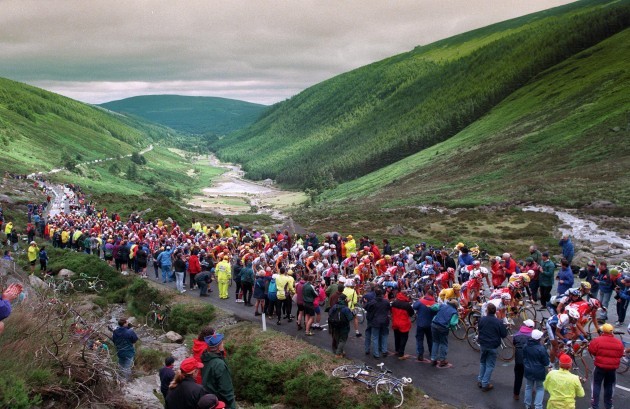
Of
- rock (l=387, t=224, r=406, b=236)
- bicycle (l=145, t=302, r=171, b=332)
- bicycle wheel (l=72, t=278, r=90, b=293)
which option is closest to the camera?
bicycle (l=145, t=302, r=171, b=332)

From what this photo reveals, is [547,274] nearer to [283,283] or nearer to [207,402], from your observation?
[283,283]

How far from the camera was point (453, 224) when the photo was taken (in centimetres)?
4844

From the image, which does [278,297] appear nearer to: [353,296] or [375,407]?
[353,296]

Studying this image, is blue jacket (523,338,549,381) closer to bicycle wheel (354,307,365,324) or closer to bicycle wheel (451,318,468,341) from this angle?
bicycle wheel (451,318,468,341)

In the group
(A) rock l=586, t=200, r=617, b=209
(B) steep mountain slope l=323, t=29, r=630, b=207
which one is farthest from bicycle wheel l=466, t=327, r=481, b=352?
(B) steep mountain slope l=323, t=29, r=630, b=207

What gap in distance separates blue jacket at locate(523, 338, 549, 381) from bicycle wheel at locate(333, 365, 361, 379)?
162 inches

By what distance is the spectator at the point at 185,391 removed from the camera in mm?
8008

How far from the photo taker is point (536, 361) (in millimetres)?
11320

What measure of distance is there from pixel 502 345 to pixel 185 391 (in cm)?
1057

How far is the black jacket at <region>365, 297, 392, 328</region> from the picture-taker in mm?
14938

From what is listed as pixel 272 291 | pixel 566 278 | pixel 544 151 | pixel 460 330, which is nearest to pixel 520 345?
pixel 460 330

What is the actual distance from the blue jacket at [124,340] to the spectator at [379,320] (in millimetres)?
6624

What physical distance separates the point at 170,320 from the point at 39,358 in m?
11.8

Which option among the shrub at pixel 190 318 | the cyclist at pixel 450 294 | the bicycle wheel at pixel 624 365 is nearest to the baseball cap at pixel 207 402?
the cyclist at pixel 450 294
